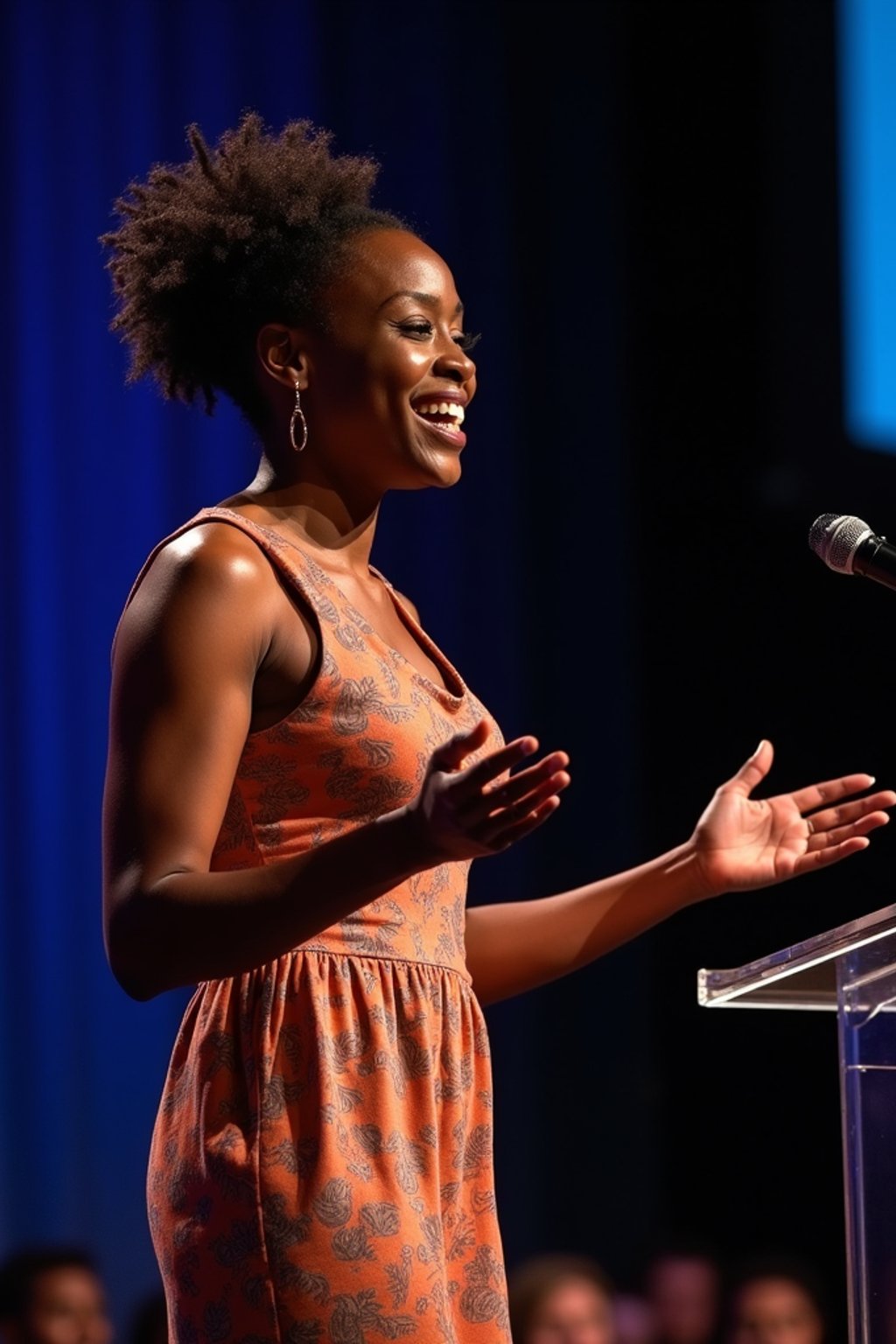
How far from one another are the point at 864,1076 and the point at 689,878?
0.36 meters

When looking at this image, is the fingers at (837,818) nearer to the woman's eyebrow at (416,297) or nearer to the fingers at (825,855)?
the fingers at (825,855)

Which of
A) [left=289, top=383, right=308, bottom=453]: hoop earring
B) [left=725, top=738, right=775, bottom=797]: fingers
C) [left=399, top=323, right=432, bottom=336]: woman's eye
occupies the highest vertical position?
[left=399, top=323, right=432, bottom=336]: woman's eye

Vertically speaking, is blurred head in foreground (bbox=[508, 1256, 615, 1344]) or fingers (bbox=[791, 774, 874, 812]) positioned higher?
fingers (bbox=[791, 774, 874, 812])

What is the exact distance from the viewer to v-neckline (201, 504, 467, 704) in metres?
1.68

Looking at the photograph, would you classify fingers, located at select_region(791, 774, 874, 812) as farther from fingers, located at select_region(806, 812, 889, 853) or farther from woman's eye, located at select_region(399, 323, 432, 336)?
woman's eye, located at select_region(399, 323, 432, 336)

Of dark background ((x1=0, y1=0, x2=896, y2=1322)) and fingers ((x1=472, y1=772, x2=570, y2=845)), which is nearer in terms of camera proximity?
fingers ((x1=472, y1=772, x2=570, y2=845))

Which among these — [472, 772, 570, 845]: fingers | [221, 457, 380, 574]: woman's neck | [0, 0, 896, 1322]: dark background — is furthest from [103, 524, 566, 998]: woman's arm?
[0, 0, 896, 1322]: dark background

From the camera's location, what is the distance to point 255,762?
1.59 m

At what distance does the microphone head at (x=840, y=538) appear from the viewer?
169 cm

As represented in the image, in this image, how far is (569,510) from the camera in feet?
13.4

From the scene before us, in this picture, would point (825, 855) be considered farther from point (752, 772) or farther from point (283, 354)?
point (283, 354)

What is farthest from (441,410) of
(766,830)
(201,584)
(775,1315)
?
(775,1315)

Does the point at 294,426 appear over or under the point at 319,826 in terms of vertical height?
over

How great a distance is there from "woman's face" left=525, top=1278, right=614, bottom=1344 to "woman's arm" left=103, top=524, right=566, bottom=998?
2019 millimetres
